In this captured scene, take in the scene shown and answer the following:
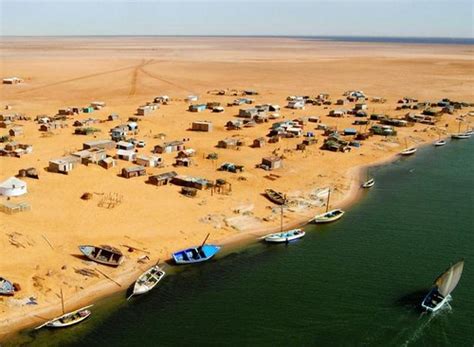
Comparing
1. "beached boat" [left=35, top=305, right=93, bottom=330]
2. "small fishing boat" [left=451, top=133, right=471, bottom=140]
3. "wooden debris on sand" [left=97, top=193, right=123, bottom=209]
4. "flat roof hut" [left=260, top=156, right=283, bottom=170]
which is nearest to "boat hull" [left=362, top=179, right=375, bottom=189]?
"flat roof hut" [left=260, top=156, right=283, bottom=170]

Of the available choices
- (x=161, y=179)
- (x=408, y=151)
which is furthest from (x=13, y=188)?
(x=408, y=151)

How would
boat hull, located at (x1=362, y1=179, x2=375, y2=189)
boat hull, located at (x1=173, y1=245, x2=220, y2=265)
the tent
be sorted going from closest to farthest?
boat hull, located at (x1=173, y1=245, x2=220, y2=265), the tent, boat hull, located at (x1=362, y1=179, x2=375, y2=189)

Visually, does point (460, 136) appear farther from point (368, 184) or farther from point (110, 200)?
point (110, 200)

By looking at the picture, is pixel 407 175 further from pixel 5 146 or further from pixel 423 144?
pixel 5 146

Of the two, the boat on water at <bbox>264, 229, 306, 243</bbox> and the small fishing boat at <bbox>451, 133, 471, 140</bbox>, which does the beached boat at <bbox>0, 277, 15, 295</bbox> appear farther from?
the small fishing boat at <bbox>451, 133, 471, 140</bbox>

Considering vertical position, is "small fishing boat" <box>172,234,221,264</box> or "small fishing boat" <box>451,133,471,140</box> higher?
"small fishing boat" <box>451,133,471,140</box>

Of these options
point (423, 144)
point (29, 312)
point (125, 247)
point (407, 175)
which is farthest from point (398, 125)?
point (29, 312)

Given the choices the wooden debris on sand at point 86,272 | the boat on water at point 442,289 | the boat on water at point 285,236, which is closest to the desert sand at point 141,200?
the wooden debris on sand at point 86,272
